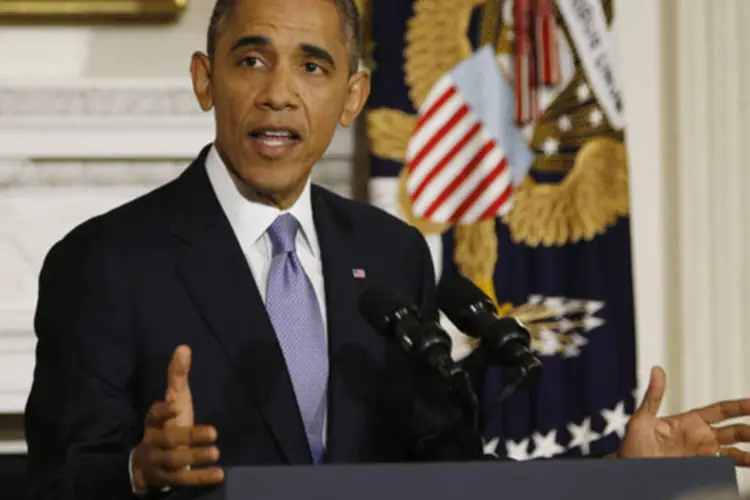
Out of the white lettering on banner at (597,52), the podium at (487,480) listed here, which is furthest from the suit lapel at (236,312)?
the white lettering on banner at (597,52)

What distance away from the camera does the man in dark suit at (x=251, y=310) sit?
210 cm

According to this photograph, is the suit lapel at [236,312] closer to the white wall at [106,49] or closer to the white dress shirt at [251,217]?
the white dress shirt at [251,217]

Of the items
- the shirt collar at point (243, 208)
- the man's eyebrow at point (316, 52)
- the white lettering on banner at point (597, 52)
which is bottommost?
the shirt collar at point (243, 208)

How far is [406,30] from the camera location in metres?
3.76

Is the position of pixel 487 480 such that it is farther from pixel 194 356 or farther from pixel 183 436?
pixel 194 356

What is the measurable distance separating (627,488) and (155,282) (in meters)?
0.91

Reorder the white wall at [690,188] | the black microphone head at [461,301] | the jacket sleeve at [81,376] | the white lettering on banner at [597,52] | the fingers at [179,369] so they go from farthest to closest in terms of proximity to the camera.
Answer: the white wall at [690,188]
the white lettering on banner at [597,52]
the jacket sleeve at [81,376]
the black microphone head at [461,301]
the fingers at [179,369]

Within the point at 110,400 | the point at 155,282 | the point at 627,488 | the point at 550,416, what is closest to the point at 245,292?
the point at 155,282

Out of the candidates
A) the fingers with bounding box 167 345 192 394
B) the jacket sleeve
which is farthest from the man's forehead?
the fingers with bounding box 167 345 192 394

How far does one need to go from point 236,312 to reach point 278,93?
362mm

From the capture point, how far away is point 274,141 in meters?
2.22

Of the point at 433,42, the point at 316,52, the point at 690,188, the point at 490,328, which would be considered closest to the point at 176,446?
the point at 490,328

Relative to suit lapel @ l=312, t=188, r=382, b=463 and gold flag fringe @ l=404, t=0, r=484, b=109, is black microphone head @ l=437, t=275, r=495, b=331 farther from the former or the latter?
gold flag fringe @ l=404, t=0, r=484, b=109

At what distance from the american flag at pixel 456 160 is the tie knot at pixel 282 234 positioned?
1511 mm
